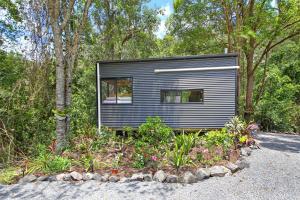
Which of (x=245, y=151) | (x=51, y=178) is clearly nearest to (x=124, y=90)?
Answer: (x=51, y=178)

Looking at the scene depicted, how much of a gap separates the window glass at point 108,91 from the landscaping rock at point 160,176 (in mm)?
4505

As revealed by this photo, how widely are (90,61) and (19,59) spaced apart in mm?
5136

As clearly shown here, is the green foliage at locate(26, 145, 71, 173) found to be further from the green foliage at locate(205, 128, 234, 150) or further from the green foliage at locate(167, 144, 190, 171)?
the green foliage at locate(205, 128, 234, 150)

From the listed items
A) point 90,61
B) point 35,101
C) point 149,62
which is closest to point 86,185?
point 35,101

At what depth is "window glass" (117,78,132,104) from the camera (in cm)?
826

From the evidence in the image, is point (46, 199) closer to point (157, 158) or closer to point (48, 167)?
point (48, 167)

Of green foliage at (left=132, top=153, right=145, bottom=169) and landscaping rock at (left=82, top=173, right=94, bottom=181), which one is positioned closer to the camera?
landscaping rock at (left=82, top=173, right=94, bottom=181)

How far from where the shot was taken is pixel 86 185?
4.17 meters

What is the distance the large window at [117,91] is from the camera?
8.27 metres

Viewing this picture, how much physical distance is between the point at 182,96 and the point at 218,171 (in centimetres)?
392

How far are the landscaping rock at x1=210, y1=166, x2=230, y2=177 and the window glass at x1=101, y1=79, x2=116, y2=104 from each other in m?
4.92

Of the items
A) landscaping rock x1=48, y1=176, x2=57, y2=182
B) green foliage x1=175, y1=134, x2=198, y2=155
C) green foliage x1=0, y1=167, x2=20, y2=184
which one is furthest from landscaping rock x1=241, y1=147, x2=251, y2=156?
green foliage x1=0, y1=167, x2=20, y2=184

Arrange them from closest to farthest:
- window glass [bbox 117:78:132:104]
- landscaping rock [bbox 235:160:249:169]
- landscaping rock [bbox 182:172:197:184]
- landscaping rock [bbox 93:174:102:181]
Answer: landscaping rock [bbox 182:172:197:184] → landscaping rock [bbox 93:174:102:181] → landscaping rock [bbox 235:160:249:169] → window glass [bbox 117:78:132:104]

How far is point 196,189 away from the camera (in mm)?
3838
